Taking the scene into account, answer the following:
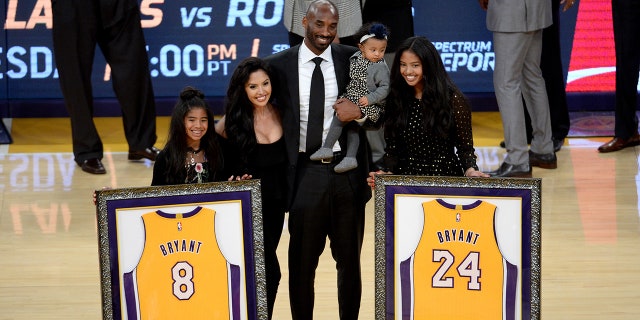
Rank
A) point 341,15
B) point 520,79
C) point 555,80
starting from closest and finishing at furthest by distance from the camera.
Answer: point 341,15, point 520,79, point 555,80

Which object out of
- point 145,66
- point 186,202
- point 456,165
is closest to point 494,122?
point 145,66

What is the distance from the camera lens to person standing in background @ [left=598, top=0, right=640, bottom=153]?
324 inches

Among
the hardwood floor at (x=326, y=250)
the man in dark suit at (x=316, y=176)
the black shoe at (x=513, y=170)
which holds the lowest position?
the hardwood floor at (x=326, y=250)

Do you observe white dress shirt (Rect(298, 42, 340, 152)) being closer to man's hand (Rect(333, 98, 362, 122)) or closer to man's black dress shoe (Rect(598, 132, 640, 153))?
man's hand (Rect(333, 98, 362, 122))

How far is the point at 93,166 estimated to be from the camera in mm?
Result: 8156

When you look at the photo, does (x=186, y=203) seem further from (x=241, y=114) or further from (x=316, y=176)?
(x=316, y=176)

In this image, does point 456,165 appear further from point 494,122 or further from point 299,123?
point 494,122

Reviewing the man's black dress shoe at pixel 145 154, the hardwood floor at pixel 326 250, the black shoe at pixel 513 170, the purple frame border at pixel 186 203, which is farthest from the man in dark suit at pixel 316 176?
the man's black dress shoe at pixel 145 154

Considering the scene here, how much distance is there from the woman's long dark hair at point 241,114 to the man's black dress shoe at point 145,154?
3845 millimetres

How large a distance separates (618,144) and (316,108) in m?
4.51

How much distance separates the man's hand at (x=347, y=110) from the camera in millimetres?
4555

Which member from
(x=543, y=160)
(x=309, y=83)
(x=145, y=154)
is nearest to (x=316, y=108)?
(x=309, y=83)

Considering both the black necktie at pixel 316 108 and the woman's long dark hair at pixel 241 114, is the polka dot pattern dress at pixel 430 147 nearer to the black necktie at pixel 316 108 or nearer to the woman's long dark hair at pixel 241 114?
the black necktie at pixel 316 108

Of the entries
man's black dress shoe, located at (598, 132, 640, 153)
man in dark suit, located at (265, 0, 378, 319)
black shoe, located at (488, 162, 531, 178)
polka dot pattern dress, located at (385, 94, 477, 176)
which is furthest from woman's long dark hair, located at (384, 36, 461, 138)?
man's black dress shoe, located at (598, 132, 640, 153)
